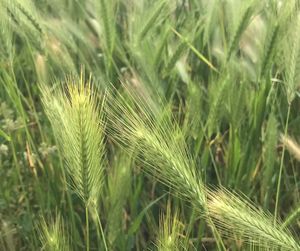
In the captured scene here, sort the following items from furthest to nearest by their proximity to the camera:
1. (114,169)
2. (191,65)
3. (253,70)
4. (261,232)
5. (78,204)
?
(191,65)
(253,70)
(78,204)
(114,169)
(261,232)

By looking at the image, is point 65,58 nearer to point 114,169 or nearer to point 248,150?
point 114,169

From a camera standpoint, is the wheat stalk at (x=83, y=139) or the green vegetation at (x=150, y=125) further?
the green vegetation at (x=150, y=125)

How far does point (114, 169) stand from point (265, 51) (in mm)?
360

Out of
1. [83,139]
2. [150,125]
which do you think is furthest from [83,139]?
[150,125]

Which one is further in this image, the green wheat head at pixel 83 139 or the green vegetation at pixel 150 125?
the green vegetation at pixel 150 125

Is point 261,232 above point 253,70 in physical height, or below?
below

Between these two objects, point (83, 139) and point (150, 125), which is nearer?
point (83, 139)

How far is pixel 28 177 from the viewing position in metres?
1.29

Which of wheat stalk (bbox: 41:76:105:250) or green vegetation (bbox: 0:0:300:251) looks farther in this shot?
green vegetation (bbox: 0:0:300:251)

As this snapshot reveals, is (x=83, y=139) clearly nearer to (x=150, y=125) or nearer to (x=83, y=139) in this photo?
(x=83, y=139)

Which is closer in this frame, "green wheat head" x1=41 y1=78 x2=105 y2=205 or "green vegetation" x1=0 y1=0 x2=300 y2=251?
"green wheat head" x1=41 y1=78 x2=105 y2=205

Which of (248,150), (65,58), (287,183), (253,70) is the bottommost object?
(287,183)

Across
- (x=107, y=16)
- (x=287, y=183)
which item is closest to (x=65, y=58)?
(x=107, y=16)

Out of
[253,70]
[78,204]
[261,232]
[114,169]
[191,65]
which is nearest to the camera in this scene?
[261,232]
